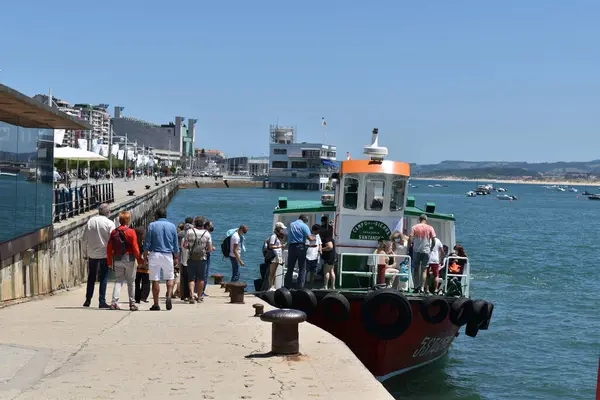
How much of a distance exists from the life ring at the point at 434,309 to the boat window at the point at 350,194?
9.67ft

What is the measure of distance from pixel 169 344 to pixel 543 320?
18.0m

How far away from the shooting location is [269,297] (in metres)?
17.7

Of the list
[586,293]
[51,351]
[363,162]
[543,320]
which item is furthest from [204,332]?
[586,293]

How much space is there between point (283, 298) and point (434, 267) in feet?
10.4

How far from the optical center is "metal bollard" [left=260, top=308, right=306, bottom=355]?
420 inches

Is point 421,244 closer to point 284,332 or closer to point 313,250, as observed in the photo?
point 313,250

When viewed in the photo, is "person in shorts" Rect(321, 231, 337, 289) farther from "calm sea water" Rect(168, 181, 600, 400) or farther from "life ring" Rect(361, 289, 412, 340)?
"calm sea water" Rect(168, 181, 600, 400)

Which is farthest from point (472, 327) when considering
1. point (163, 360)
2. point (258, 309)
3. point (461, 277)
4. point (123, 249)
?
point (163, 360)

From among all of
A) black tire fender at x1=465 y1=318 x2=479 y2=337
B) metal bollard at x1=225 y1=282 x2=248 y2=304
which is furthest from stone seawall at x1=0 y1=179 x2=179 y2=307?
black tire fender at x1=465 y1=318 x2=479 y2=337

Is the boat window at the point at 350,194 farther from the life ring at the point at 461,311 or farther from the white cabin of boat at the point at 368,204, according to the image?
the life ring at the point at 461,311

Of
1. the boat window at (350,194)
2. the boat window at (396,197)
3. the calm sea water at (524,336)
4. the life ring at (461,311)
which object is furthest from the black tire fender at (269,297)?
the life ring at (461,311)

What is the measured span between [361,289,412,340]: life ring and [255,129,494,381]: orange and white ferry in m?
0.02

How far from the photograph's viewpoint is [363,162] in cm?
1880

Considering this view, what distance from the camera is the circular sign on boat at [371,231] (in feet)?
61.5
